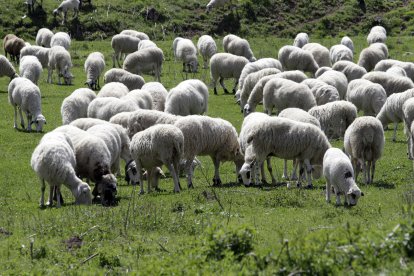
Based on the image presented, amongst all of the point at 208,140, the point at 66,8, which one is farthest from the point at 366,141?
the point at 66,8

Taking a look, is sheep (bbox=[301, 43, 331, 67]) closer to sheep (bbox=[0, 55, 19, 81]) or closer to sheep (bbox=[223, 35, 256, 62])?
sheep (bbox=[223, 35, 256, 62])

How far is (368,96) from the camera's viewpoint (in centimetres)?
2612

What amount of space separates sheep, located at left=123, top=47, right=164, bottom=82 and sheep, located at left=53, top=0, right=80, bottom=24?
14727mm

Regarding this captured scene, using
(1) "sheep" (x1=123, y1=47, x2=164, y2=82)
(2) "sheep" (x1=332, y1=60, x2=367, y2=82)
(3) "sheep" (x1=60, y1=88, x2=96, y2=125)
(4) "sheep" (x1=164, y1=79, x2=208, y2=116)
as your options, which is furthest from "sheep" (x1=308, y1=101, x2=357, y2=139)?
(1) "sheep" (x1=123, y1=47, x2=164, y2=82)

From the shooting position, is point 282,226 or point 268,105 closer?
point 282,226

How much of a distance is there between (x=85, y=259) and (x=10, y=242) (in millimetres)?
1804

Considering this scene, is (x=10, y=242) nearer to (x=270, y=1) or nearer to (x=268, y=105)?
(x=268, y=105)

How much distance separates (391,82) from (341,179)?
547 inches

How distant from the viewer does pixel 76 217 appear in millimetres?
13539

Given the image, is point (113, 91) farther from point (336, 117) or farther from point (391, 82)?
point (391, 82)

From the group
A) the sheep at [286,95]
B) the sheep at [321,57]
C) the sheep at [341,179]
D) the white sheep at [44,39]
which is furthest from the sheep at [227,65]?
the sheep at [341,179]

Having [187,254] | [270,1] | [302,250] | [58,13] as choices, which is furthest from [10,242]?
[270,1]

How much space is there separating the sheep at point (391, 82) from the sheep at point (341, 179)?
43.2 ft

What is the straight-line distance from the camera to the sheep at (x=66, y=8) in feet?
158
